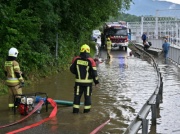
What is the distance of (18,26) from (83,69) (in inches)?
220

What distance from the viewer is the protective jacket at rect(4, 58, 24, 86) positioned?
9.89 m

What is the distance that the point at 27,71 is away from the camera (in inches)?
591

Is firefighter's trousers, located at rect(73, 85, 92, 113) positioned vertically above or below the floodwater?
above

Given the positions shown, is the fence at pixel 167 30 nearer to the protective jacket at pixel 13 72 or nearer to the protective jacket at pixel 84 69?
the protective jacket at pixel 84 69

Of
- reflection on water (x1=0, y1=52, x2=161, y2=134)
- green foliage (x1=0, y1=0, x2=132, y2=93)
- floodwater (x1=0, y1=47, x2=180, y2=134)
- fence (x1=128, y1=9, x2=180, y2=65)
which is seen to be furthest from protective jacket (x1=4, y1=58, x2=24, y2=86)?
fence (x1=128, y1=9, x2=180, y2=65)

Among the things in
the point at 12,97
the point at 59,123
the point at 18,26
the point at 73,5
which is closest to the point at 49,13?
the point at 18,26

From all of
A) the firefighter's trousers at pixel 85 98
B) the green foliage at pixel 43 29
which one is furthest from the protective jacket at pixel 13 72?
the green foliage at pixel 43 29

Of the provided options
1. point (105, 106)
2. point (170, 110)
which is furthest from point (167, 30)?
point (105, 106)

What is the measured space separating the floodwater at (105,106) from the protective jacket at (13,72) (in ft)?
2.66

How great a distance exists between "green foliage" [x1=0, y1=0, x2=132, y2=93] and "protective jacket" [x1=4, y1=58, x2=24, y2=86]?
2.98 metres

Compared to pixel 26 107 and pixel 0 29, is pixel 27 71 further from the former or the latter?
pixel 26 107

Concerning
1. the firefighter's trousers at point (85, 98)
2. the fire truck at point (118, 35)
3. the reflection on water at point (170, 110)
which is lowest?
the reflection on water at point (170, 110)

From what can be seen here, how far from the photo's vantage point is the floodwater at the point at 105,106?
8531 mm

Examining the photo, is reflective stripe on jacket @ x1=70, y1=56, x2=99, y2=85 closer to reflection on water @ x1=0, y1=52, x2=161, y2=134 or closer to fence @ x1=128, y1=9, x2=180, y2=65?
reflection on water @ x1=0, y1=52, x2=161, y2=134
